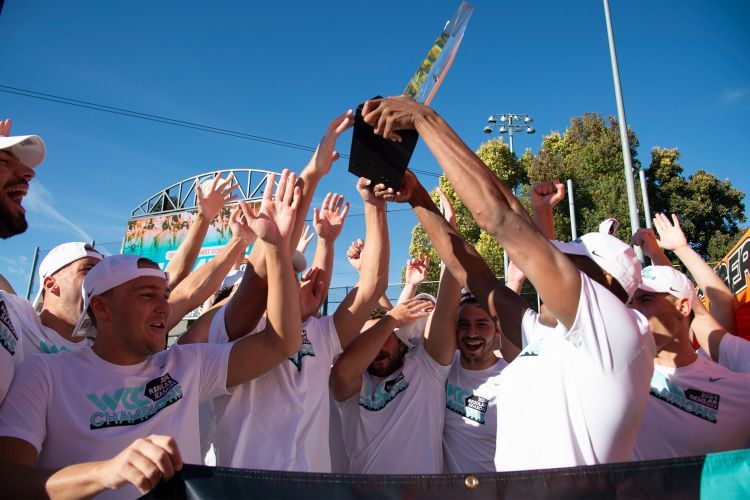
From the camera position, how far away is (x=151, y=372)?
2.43 m

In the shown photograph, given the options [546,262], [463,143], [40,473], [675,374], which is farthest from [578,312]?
[40,473]

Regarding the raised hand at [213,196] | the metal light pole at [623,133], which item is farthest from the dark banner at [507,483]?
the metal light pole at [623,133]

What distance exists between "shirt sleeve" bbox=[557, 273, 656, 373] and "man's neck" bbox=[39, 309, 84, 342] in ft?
9.55

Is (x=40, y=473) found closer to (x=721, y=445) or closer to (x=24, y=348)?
(x=24, y=348)

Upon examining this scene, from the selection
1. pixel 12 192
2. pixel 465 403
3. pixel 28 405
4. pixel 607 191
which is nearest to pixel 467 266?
pixel 465 403

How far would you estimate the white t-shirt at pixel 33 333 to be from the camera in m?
2.88

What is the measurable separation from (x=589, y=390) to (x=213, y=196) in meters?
3.25

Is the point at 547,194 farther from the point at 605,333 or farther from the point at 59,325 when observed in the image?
the point at 59,325

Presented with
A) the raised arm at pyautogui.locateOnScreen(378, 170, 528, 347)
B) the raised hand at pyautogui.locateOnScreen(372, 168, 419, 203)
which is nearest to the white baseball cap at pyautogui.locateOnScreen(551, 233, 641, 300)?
the raised arm at pyautogui.locateOnScreen(378, 170, 528, 347)

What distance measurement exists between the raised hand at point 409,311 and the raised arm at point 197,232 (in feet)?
4.84

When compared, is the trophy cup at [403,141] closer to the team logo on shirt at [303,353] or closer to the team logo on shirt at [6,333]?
the team logo on shirt at [303,353]

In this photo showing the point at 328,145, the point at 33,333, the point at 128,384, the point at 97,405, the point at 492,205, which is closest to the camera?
the point at 492,205

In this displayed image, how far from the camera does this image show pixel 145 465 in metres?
1.51

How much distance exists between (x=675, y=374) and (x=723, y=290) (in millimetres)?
1279
